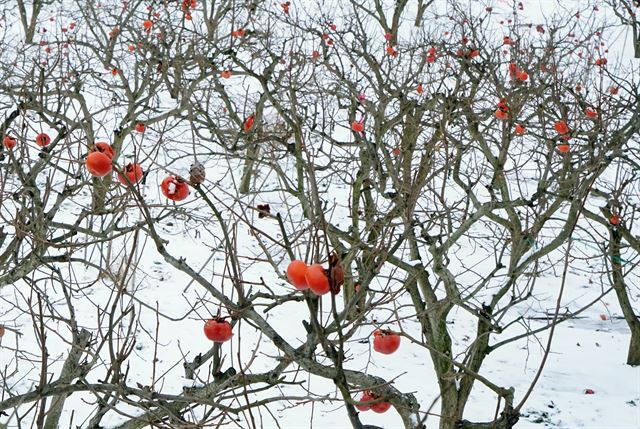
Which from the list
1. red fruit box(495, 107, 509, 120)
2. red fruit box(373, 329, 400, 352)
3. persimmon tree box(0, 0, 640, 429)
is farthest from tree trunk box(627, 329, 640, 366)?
red fruit box(373, 329, 400, 352)

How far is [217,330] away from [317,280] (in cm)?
72

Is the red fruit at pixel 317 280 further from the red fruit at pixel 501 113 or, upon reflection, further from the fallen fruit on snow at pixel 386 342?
the red fruit at pixel 501 113

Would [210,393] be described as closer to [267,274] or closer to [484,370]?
[484,370]

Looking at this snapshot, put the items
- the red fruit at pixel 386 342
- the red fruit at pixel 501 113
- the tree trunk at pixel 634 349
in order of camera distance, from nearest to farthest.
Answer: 1. the red fruit at pixel 386 342
2. the red fruit at pixel 501 113
3. the tree trunk at pixel 634 349

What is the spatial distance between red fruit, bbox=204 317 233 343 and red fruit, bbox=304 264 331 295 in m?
0.69

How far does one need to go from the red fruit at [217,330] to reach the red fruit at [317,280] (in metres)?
0.69

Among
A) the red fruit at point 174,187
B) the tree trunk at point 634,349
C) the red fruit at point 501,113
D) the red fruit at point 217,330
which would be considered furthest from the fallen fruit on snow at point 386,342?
the tree trunk at point 634,349

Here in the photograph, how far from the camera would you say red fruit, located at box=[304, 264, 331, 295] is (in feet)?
4.35

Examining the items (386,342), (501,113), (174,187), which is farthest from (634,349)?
(174,187)

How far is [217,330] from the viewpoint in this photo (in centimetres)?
195

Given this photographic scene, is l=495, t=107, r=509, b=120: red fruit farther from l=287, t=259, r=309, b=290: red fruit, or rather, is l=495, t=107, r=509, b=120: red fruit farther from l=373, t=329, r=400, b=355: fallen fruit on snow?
l=287, t=259, r=309, b=290: red fruit

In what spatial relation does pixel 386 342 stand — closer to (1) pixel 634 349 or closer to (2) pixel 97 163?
(2) pixel 97 163

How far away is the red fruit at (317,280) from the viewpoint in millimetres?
1325

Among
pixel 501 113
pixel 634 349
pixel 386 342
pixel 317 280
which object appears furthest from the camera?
pixel 634 349
